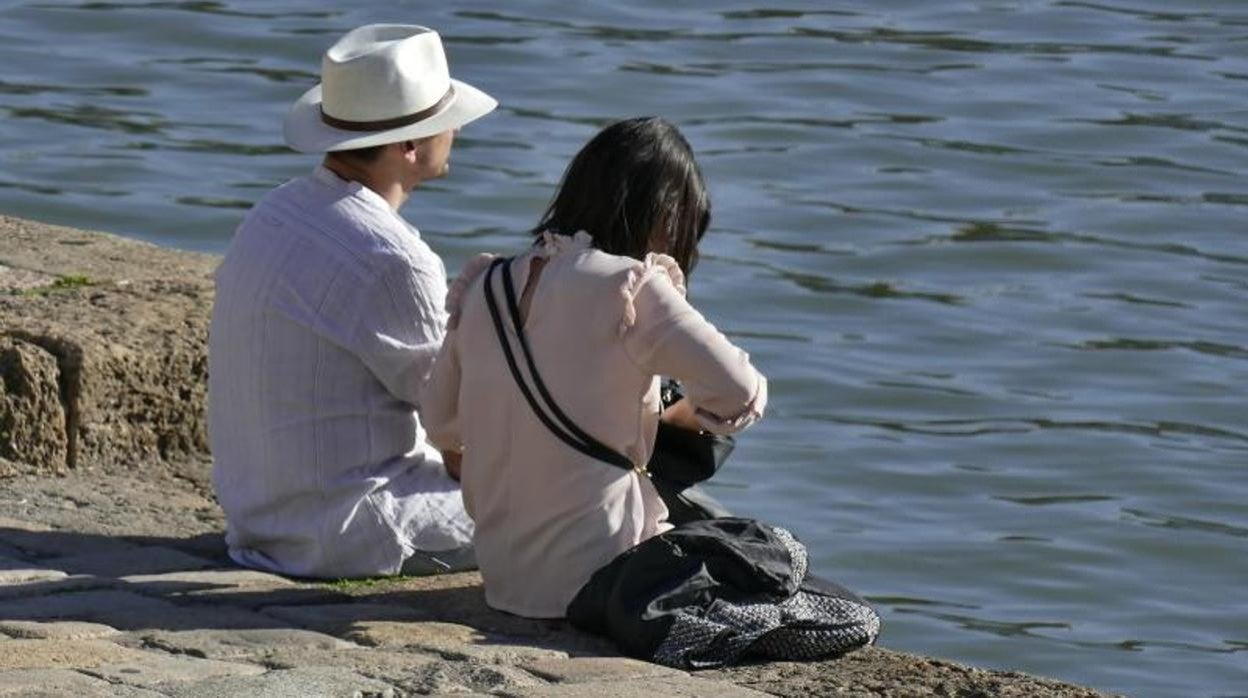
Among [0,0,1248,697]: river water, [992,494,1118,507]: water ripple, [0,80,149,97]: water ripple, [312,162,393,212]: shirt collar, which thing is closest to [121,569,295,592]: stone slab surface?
[312,162,393,212]: shirt collar

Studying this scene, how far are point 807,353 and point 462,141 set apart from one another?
3.09m

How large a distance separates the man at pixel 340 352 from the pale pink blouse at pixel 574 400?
0.85 ft

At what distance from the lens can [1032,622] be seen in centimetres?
772

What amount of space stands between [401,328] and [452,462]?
32cm

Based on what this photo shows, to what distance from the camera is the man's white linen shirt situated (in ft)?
17.3

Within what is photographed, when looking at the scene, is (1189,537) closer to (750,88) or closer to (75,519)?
(75,519)

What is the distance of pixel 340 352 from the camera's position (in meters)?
5.29

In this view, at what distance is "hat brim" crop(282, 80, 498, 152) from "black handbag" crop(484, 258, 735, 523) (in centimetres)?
47

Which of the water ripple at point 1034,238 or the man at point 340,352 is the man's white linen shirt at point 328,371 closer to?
the man at point 340,352

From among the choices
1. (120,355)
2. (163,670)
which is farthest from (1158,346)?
(163,670)

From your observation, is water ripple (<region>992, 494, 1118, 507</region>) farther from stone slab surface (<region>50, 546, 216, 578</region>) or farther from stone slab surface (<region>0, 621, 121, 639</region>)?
stone slab surface (<region>0, 621, 121, 639</region>)

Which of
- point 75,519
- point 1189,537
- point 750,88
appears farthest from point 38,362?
point 750,88

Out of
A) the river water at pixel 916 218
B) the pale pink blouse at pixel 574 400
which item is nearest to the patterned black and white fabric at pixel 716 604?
the pale pink blouse at pixel 574 400

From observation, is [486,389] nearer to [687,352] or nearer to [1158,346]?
[687,352]
